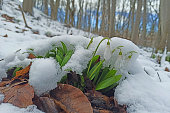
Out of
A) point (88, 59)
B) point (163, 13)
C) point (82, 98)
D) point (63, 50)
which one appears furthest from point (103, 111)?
point (163, 13)

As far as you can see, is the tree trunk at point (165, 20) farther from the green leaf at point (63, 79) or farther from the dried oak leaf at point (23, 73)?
the dried oak leaf at point (23, 73)

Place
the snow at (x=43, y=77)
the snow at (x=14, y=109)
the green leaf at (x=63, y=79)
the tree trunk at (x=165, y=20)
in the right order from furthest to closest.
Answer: the tree trunk at (x=165, y=20) < the green leaf at (x=63, y=79) < the snow at (x=43, y=77) < the snow at (x=14, y=109)

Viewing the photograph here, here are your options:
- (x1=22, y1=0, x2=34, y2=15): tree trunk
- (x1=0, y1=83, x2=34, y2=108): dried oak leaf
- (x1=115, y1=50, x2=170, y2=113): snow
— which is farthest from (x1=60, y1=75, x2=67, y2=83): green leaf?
(x1=22, y1=0, x2=34, y2=15): tree trunk

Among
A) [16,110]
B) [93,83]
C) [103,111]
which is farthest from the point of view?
[93,83]

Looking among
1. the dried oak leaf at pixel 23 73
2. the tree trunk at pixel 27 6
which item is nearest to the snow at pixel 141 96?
the dried oak leaf at pixel 23 73

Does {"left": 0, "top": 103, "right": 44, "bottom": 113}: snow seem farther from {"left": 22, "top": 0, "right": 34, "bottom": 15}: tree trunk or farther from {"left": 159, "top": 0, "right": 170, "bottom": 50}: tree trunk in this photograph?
{"left": 22, "top": 0, "right": 34, "bottom": 15}: tree trunk

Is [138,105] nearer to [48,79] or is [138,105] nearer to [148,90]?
[148,90]
